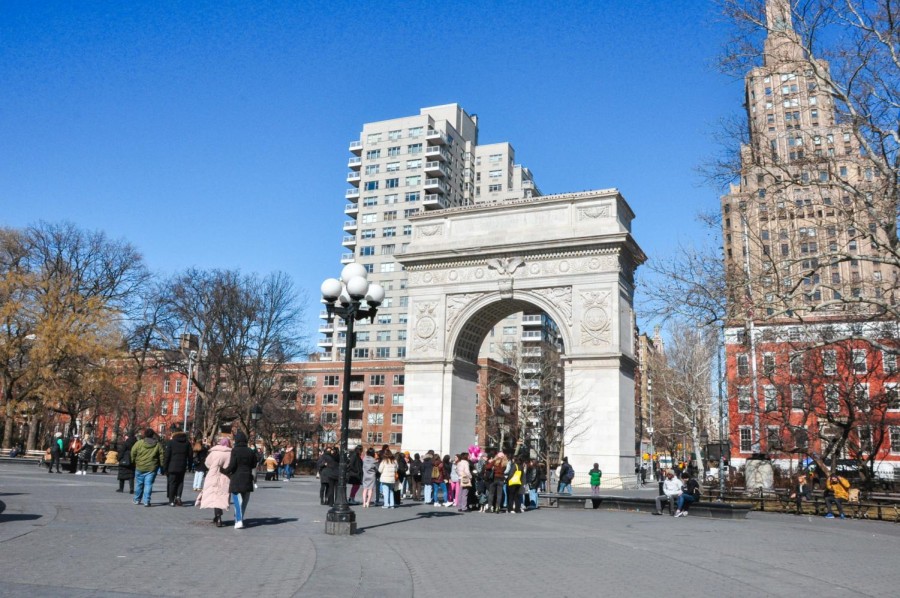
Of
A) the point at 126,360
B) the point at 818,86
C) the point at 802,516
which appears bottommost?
the point at 802,516

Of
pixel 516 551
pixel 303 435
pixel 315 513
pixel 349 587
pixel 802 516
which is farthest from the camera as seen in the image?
pixel 303 435

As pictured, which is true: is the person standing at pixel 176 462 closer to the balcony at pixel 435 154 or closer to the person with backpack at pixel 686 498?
the person with backpack at pixel 686 498

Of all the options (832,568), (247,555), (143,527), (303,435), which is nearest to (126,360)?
(303,435)

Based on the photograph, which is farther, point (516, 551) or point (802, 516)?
point (802, 516)

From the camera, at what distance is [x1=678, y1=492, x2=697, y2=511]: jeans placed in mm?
20047

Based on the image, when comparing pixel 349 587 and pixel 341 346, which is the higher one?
pixel 341 346

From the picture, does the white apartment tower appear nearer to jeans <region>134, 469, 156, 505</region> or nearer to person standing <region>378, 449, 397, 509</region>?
person standing <region>378, 449, 397, 509</region>

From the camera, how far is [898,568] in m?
10.5

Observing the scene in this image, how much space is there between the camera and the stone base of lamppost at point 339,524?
12.2m

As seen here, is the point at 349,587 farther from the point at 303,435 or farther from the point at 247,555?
the point at 303,435

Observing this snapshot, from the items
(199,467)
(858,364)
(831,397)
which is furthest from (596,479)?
(199,467)

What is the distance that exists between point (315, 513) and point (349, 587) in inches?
353

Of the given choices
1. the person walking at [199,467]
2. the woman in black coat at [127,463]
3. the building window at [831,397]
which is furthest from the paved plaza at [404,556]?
the building window at [831,397]

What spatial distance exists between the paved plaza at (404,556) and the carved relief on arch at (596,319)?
15.1 m
